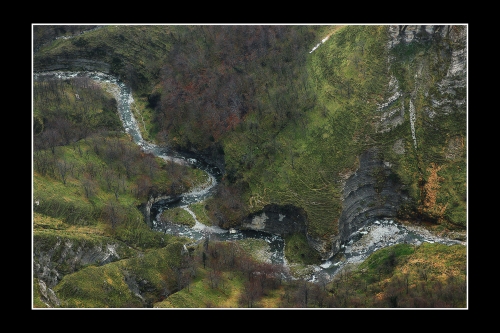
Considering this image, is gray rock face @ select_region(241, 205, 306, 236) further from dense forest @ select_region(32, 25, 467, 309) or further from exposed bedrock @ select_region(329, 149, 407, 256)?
exposed bedrock @ select_region(329, 149, 407, 256)

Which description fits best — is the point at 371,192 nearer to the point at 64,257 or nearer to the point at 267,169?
the point at 267,169

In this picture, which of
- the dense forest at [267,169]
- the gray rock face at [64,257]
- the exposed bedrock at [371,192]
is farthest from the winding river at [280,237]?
the gray rock face at [64,257]

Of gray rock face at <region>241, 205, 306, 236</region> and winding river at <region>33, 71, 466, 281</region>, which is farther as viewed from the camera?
gray rock face at <region>241, 205, 306, 236</region>

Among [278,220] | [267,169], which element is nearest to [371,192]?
[278,220]

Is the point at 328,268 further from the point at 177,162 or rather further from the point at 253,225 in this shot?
the point at 177,162

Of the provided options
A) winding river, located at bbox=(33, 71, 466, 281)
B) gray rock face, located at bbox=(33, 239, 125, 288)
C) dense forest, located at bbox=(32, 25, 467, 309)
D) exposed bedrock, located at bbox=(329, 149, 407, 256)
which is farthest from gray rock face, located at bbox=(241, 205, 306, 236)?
gray rock face, located at bbox=(33, 239, 125, 288)

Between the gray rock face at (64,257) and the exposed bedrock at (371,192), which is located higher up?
the exposed bedrock at (371,192)

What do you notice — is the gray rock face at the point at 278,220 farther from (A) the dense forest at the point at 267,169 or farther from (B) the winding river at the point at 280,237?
(B) the winding river at the point at 280,237

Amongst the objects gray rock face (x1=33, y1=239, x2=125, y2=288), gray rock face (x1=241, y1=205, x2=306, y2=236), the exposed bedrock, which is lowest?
gray rock face (x1=33, y1=239, x2=125, y2=288)
